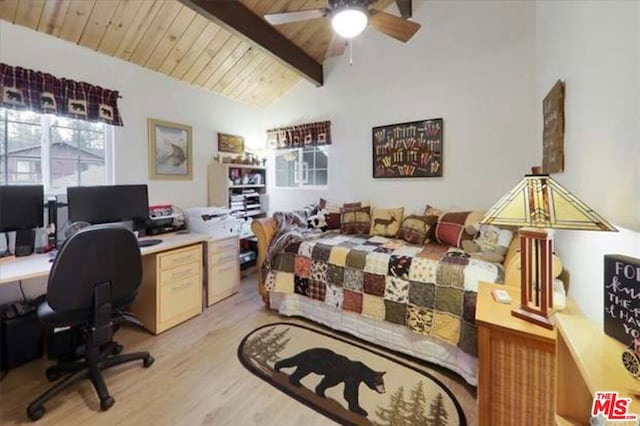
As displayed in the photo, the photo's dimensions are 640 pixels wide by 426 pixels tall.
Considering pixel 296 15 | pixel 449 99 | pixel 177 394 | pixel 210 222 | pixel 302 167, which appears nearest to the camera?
pixel 177 394

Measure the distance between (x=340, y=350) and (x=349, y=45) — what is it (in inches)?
137

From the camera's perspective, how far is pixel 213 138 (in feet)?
12.6

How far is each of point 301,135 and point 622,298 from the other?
3.81 meters

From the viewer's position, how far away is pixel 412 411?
1628 mm

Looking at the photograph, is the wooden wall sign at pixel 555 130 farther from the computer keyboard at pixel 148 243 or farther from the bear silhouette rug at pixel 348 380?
the computer keyboard at pixel 148 243

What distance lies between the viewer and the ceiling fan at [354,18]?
74.9 inches

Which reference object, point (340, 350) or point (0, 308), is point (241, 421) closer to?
point (340, 350)

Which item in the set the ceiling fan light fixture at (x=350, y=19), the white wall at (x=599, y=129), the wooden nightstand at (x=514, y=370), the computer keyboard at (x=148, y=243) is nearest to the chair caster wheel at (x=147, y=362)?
the computer keyboard at (x=148, y=243)

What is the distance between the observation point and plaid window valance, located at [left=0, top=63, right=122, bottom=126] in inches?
84.6

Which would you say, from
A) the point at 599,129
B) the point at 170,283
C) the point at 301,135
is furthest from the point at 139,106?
the point at 599,129

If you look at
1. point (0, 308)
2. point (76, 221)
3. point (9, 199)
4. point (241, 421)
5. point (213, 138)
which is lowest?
point (241, 421)

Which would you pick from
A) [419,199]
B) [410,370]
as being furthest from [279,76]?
[410,370]

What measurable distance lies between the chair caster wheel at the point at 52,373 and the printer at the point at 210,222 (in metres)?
1.46
